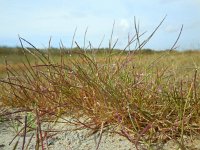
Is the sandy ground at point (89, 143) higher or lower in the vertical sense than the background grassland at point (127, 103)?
lower

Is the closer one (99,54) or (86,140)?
(86,140)

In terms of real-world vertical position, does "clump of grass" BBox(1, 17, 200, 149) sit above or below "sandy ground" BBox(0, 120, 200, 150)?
above

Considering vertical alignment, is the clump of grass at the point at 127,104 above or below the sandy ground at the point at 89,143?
above

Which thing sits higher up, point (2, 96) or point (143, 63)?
point (143, 63)

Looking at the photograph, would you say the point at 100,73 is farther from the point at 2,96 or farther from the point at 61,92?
the point at 2,96

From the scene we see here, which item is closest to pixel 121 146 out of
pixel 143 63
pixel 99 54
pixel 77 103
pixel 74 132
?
pixel 74 132

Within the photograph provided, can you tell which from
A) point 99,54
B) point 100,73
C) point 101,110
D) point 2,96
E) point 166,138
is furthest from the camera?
point 2,96

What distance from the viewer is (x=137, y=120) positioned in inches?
47.3

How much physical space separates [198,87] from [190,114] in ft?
0.80

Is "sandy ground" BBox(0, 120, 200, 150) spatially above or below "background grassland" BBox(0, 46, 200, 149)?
below

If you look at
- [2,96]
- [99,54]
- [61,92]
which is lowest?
[2,96]

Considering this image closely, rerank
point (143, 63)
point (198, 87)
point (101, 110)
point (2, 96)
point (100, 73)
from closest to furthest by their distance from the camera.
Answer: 1. point (101, 110)
2. point (198, 87)
3. point (100, 73)
4. point (143, 63)
5. point (2, 96)

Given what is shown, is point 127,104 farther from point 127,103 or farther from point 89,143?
point 89,143

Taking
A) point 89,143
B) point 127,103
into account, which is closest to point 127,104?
point 127,103
